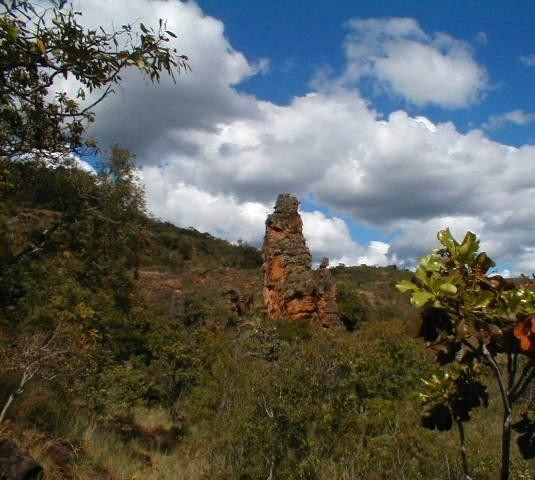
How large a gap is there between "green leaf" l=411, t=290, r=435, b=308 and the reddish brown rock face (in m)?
22.6

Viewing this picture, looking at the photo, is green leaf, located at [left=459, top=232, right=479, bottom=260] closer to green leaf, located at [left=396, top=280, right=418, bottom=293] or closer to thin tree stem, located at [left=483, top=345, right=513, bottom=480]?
green leaf, located at [left=396, top=280, right=418, bottom=293]

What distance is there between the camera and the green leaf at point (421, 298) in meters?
1.90

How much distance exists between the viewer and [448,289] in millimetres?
1921

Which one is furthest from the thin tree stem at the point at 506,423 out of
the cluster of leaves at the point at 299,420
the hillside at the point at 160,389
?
the cluster of leaves at the point at 299,420

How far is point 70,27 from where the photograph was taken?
3.73m

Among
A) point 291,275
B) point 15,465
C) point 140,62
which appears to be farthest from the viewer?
point 291,275

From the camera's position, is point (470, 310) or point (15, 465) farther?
point (15, 465)

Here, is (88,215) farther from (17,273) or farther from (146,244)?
(146,244)

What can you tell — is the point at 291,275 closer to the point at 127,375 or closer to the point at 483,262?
the point at 127,375

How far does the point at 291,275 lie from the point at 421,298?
24.0 meters

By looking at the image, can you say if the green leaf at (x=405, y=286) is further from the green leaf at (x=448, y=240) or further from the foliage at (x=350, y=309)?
the foliage at (x=350, y=309)

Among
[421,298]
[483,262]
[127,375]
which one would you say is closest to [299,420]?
[127,375]

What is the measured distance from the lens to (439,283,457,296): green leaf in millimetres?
1915

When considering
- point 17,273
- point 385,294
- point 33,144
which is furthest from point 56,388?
point 385,294
